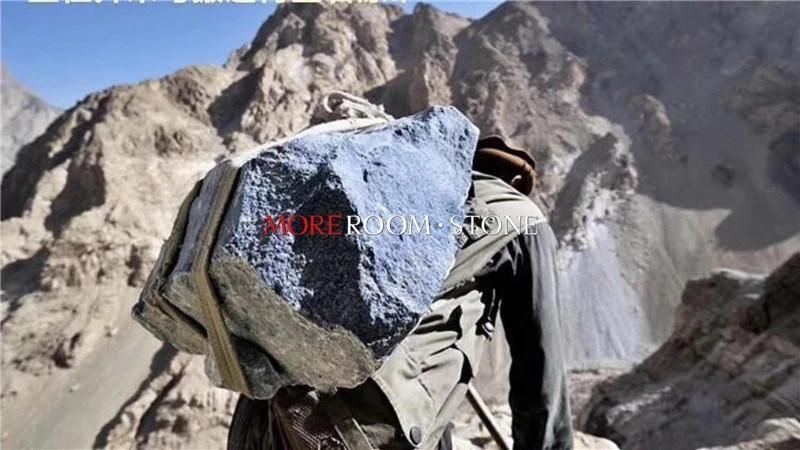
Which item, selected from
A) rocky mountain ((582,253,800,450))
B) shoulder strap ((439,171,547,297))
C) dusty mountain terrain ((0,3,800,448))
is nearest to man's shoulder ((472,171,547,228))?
shoulder strap ((439,171,547,297))

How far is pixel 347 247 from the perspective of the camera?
4.23 ft

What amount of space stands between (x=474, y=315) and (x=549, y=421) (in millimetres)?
375

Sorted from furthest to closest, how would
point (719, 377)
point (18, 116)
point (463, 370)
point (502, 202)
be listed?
point (18, 116)
point (719, 377)
point (502, 202)
point (463, 370)

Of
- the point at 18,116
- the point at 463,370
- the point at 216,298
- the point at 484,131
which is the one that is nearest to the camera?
the point at 216,298

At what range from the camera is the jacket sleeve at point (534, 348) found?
5.74 feet

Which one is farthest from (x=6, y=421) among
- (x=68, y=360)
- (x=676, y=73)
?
(x=676, y=73)

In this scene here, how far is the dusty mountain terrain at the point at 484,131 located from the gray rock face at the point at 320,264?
1039cm

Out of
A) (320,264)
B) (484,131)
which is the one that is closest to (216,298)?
(320,264)

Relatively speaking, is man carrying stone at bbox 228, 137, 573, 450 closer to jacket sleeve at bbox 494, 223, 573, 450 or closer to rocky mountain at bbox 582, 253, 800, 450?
jacket sleeve at bbox 494, 223, 573, 450

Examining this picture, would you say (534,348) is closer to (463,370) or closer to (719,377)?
(463,370)

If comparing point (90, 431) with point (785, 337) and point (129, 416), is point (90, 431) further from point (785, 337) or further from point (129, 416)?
point (785, 337)

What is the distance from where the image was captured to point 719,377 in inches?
376

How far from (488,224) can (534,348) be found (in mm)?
388

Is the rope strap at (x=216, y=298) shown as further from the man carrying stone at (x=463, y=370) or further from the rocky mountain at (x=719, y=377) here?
the rocky mountain at (x=719, y=377)
